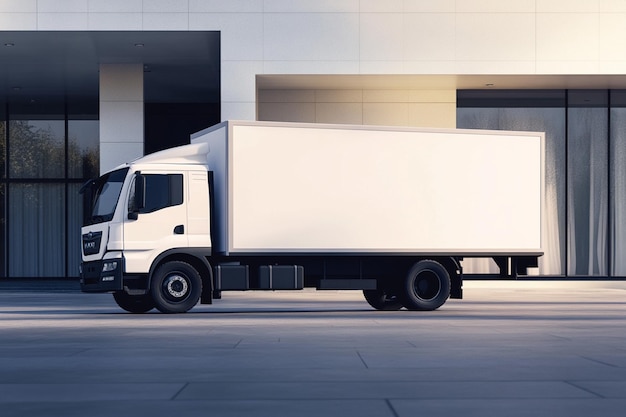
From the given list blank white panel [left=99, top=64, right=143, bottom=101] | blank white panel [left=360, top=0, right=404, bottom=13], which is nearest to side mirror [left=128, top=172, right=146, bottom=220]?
blank white panel [left=360, top=0, right=404, bottom=13]

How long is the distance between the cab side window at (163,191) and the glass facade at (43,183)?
2126cm

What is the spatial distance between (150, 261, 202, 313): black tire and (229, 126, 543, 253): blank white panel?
0.87 m

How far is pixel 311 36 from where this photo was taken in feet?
97.3

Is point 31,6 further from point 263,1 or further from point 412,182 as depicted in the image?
point 412,182

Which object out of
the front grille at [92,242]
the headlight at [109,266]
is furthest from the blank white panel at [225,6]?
the headlight at [109,266]

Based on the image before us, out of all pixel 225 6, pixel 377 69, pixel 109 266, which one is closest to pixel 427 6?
pixel 377 69

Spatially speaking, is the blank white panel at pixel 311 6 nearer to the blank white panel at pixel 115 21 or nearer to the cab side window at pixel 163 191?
the blank white panel at pixel 115 21

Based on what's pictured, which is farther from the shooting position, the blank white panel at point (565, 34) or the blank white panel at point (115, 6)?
the blank white panel at point (565, 34)

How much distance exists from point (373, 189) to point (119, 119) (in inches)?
499

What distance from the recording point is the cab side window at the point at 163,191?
19.3 m

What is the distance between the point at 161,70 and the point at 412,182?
14664mm

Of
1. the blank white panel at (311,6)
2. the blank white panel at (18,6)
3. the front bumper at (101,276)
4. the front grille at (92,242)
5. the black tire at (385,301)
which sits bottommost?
the black tire at (385,301)

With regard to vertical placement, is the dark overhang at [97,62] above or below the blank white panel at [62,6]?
below

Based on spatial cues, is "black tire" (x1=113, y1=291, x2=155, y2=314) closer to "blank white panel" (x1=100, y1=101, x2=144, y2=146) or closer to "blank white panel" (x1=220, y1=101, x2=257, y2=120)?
"blank white panel" (x1=220, y1=101, x2=257, y2=120)
